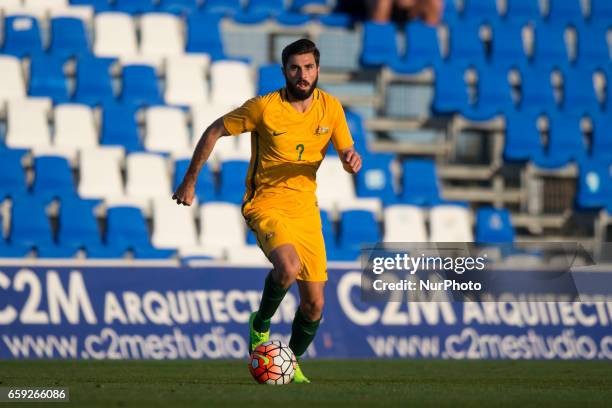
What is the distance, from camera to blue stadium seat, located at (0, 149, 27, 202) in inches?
539

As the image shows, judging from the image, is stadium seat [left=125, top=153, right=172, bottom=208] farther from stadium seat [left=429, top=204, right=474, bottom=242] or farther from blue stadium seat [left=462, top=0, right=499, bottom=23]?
blue stadium seat [left=462, top=0, right=499, bottom=23]

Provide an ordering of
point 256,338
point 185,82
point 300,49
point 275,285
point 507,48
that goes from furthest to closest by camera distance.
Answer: point 507,48, point 185,82, point 256,338, point 275,285, point 300,49

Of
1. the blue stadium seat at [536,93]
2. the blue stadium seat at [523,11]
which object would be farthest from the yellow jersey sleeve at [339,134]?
the blue stadium seat at [523,11]

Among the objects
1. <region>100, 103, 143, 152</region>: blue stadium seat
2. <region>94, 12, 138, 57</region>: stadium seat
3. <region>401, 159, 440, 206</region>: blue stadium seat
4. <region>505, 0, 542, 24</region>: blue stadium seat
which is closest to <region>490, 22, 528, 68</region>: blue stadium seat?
<region>505, 0, 542, 24</region>: blue stadium seat

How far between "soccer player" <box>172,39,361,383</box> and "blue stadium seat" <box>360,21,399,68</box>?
8.63 m

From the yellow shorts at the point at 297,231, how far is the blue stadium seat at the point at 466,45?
32.1ft

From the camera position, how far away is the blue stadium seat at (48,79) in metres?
15.0

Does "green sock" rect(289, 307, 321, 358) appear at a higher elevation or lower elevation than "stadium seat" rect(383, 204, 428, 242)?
higher

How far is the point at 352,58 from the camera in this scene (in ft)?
54.6

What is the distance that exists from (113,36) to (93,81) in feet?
3.30

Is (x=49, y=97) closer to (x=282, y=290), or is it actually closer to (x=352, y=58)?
(x=352, y=58)

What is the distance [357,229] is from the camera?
14125 millimetres

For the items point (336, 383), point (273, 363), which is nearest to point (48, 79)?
point (336, 383)

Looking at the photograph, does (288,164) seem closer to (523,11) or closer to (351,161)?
(351,161)
